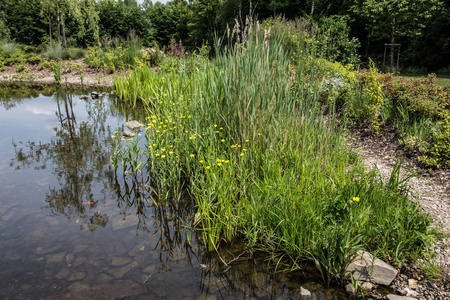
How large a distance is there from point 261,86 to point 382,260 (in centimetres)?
215

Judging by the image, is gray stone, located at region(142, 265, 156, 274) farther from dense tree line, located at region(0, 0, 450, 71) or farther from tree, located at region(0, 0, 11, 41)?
tree, located at region(0, 0, 11, 41)

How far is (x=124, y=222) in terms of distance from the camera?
10.7 feet

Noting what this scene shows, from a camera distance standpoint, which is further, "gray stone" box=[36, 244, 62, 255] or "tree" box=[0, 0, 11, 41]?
"tree" box=[0, 0, 11, 41]

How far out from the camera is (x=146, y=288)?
2.38 meters

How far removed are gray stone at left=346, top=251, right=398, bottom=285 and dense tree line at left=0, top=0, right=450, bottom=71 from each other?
279cm

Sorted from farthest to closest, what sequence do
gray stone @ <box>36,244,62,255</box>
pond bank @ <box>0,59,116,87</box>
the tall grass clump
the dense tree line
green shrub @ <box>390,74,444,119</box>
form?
the dense tree line < pond bank @ <box>0,59,116,87</box> < green shrub @ <box>390,74,444,119</box> < gray stone @ <box>36,244,62,255</box> < the tall grass clump

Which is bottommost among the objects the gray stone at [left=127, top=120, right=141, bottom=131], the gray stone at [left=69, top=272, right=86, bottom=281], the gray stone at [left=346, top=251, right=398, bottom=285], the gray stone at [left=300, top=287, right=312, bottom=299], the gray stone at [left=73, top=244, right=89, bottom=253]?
the gray stone at [left=300, top=287, right=312, bottom=299]

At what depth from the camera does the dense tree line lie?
1323 centimetres

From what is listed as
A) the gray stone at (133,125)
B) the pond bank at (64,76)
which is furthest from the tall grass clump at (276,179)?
the pond bank at (64,76)

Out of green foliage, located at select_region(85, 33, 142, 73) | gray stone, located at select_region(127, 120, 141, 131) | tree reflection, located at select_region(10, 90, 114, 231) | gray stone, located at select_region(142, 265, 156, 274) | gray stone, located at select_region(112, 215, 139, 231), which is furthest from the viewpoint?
green foliage, located at select_region(85, 33, 142, 73)

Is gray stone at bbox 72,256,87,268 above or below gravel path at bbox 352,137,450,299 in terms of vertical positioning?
below

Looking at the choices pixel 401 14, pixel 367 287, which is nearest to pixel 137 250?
pixel 367 287

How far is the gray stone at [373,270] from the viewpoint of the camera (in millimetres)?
2299

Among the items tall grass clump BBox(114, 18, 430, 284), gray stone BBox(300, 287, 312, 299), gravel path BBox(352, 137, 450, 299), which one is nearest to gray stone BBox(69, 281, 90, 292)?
tall grass clump BBox(114, 18, 430, 284)
